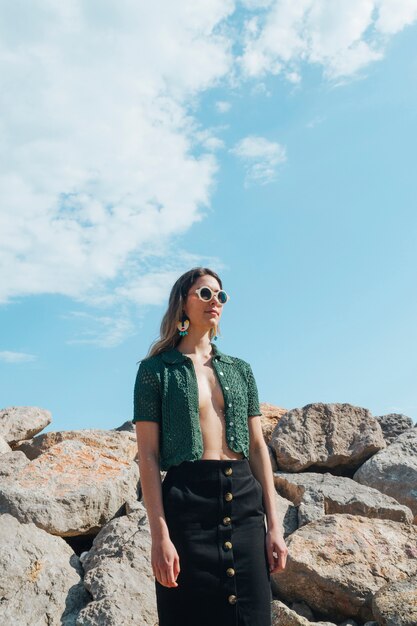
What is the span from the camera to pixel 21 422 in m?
10.6

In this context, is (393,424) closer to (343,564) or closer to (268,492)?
(343,564)

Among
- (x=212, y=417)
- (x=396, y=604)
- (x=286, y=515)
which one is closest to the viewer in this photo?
(x=212, y=417)

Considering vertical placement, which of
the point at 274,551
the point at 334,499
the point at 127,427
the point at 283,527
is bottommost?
the point at 274,551

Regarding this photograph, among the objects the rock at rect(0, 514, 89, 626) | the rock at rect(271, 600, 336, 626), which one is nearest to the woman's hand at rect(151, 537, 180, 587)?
the rock at rect(271, 600, 336, 626)

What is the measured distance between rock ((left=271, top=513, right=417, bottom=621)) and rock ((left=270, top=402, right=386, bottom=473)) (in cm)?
176

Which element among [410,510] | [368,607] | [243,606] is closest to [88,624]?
[368,607]

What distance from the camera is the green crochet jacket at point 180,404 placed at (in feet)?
12.2

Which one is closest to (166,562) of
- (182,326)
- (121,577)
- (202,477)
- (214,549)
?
(214,549)

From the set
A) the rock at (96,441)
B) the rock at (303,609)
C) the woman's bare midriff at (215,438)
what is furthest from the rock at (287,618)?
the rock at (96,441)

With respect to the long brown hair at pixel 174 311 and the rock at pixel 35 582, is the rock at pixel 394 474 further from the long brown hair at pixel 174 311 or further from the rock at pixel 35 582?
the long brown hair at pixel 174 311

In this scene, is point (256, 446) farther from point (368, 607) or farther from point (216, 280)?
point (368, 607)

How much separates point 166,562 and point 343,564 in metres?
3.46

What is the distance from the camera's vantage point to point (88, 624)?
5801 mm

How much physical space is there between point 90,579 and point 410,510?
11.9ft
